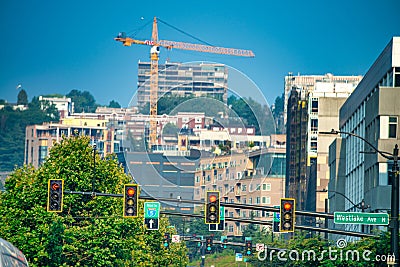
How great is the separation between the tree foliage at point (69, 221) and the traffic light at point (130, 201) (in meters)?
25.3

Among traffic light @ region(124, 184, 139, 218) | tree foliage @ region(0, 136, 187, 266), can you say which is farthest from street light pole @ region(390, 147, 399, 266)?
tree foliage @ region(0, 136, 187, 266)

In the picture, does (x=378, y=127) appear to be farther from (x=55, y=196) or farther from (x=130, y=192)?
(x=55, y=196)

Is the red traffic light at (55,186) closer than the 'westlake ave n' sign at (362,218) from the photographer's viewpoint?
No

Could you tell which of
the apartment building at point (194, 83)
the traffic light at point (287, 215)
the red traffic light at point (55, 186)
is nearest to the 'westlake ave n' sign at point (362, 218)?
the traffic light at point (287, 215)

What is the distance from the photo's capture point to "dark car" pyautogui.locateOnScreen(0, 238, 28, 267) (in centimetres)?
3791

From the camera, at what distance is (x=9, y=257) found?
39.7 meters

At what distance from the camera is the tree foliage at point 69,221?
8494cm

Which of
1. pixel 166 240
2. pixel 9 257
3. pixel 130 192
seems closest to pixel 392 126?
pixel 130 192

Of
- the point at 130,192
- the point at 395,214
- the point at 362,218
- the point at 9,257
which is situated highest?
the point at 130,192

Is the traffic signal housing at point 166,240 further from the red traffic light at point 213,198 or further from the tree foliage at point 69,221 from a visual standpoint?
the red traffic light at point 213,198

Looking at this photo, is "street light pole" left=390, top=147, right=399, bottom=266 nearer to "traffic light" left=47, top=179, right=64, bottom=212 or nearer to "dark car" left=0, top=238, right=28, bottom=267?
"dark car" left=0, top=238, right=28, bottom=267

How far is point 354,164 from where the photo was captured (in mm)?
115438

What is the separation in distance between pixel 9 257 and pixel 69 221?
49.4 m

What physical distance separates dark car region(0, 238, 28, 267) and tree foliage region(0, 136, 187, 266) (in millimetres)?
40286
